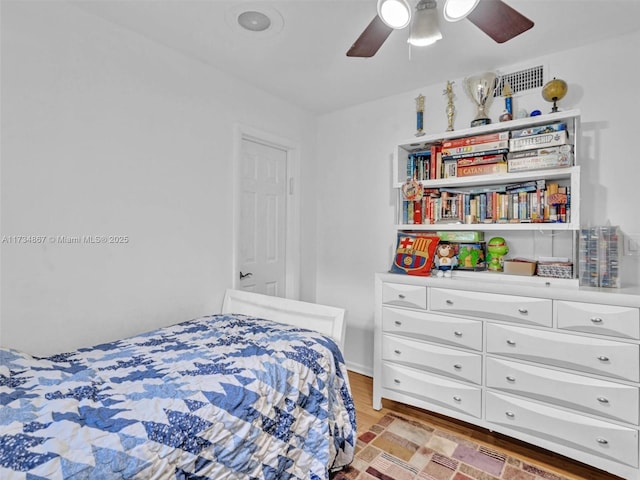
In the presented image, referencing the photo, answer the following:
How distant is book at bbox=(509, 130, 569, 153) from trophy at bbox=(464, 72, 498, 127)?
0.31 m

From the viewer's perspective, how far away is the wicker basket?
6.86 feet

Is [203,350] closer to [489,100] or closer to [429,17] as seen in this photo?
[429,17]

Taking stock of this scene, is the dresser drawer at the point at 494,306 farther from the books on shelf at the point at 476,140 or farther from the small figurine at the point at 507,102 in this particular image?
the small figurine at the point at 507,102

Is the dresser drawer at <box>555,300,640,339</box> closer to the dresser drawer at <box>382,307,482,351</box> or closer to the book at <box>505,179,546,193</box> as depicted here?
the dresser drawer at <box>382,307,482,351</box>

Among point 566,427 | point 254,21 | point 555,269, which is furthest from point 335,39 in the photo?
point 566,427

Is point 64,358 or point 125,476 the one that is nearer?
point 125,476

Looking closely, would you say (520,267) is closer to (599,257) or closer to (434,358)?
(599,257)

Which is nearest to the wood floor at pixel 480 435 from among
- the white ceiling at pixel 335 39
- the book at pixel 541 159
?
the book at pixel 541 159

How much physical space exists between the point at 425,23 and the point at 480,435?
2.37m

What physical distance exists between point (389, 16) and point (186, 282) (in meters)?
1.98

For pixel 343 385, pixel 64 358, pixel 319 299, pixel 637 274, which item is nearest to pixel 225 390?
pixel 343 385

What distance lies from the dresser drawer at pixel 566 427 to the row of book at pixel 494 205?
1091mm

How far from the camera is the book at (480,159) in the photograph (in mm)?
2303

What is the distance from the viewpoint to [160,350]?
1.79 metres
